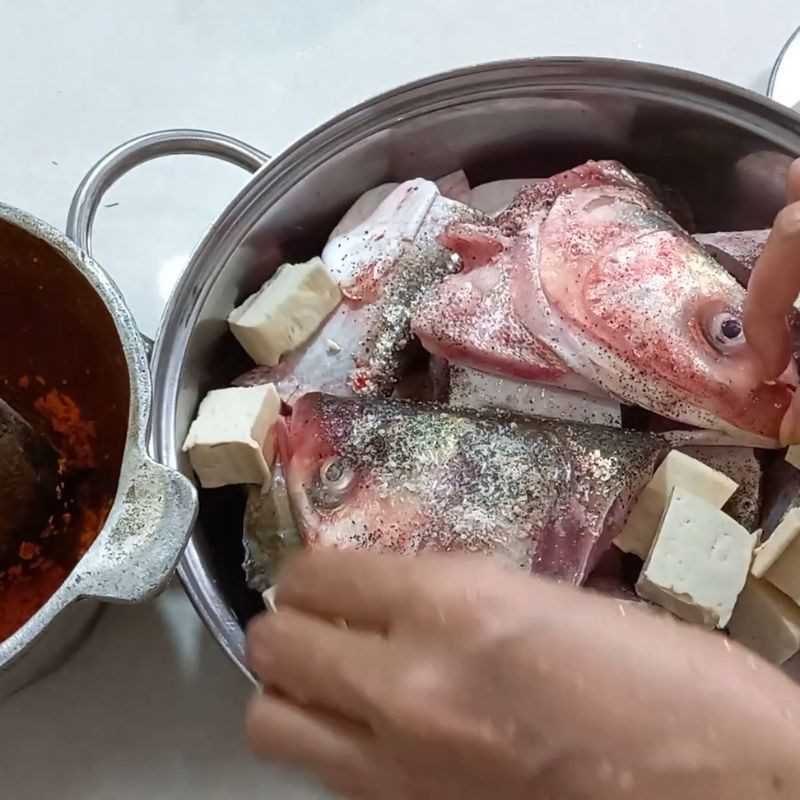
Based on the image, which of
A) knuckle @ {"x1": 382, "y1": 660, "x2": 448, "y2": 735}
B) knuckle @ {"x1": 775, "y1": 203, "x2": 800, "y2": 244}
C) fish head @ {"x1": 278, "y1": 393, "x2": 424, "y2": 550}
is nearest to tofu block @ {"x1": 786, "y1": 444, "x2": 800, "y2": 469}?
knuckle @ {"x1": 775, "y1": 203, "x2": 800, "y2": 244}

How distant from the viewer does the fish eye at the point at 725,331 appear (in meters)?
0.77

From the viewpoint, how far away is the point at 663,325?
2.56ft

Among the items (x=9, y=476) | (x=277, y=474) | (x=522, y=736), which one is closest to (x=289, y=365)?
(x=277, y=474)

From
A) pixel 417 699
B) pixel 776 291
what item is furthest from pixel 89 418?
pixel 776 291

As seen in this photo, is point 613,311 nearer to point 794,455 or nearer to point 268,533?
point 794,455

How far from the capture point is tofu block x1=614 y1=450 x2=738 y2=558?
0.74m

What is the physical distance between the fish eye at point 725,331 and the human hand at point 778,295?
23 mm

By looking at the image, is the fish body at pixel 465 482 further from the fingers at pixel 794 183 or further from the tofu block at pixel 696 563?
the fingers at pixel 794 183

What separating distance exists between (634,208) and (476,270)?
14cm

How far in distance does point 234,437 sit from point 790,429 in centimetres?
40

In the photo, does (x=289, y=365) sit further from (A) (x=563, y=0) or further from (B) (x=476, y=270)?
(A) (x=563, y=0)

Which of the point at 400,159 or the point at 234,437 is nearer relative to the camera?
the point at 234,437

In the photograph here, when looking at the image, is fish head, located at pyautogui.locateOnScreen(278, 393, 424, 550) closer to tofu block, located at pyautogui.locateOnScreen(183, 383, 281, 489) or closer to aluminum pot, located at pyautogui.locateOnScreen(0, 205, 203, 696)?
tofu block, located at pyautogui.locateOnScreen(183, 383, 281, 489)

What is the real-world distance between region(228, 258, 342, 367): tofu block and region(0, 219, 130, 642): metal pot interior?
0.13 metres
